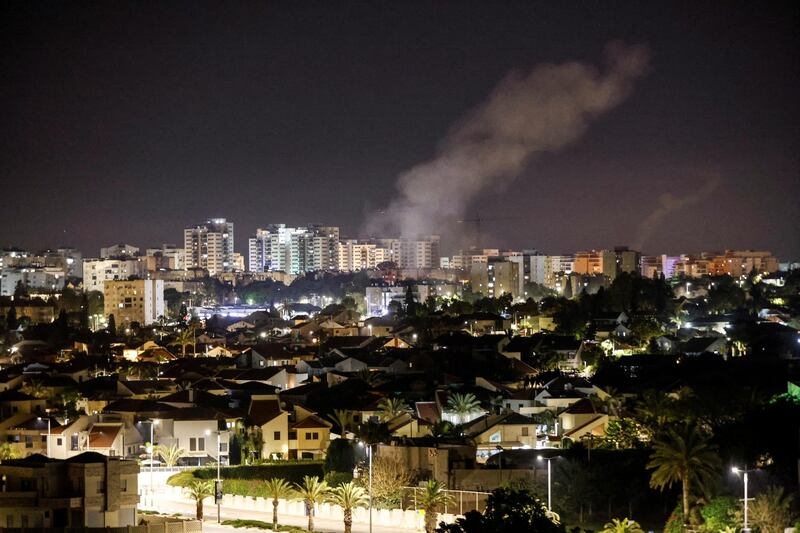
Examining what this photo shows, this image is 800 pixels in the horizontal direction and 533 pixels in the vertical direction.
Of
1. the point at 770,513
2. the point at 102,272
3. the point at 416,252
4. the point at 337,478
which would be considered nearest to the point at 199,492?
the point at 337,478

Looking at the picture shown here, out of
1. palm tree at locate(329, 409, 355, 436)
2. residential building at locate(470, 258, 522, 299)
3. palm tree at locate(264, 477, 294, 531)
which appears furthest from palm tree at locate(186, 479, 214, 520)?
residential building at locate(470, 258, 522, 299)

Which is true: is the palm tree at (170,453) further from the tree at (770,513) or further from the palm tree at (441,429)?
the tree at (770,513)

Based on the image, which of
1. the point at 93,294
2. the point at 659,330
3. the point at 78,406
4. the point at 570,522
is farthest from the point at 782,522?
the point at 93,294

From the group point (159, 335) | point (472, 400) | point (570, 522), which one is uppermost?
point (159, 335)

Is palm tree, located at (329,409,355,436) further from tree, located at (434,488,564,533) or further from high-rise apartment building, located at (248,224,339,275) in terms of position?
high-rise apartment building, located at (248,224,339,275)

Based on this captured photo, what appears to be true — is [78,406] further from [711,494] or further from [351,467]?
[711,494]

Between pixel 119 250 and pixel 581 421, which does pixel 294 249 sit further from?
pixel 581 421
